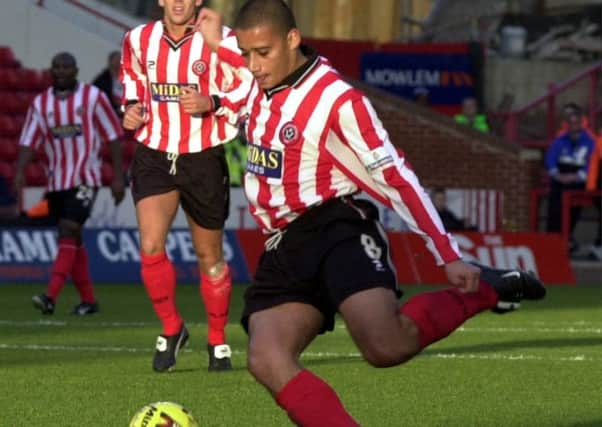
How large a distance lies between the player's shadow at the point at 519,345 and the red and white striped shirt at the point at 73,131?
4.29m

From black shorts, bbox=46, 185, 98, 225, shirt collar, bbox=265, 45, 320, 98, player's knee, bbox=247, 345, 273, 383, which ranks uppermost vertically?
shirt collar, bbox=265, 45, 320, 98

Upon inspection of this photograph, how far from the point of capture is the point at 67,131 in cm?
1577

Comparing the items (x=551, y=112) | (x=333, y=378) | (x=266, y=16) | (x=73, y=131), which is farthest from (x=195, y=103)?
(x=551, y=112)

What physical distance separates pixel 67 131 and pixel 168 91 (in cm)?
519

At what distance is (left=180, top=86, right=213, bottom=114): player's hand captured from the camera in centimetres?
1032

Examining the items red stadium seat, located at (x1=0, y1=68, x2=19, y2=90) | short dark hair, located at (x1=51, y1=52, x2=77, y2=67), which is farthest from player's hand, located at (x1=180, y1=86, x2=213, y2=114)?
red stadium seat, located at (x1=0, y1=68, x2=19, y2=90)

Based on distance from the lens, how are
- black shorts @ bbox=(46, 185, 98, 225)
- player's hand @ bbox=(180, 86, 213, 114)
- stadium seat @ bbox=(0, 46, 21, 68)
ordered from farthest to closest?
stadium seat @ bbox=(0, 46, 21, 68)
black shorts @ bbox=(46, 185, 98, 225)
player's hand @ bbox=(180, 86, 213, 114)

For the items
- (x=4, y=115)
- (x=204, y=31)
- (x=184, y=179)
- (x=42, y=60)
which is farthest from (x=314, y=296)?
(x=42, y=60)

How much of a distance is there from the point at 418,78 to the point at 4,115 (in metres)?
6.59

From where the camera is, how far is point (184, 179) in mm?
10555

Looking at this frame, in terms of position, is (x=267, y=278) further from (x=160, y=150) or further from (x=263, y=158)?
(x=160, y=150)

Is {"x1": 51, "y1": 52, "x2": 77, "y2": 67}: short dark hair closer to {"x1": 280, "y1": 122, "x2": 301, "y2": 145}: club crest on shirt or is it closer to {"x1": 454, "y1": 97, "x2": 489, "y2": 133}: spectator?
{"x1": 280, "y1": 122, "x2": 301, "y2": 145}: club crest on shirt

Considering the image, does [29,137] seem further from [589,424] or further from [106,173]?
[589,424]

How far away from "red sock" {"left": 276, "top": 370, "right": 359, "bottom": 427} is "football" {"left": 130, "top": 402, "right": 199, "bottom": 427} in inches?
19.0
